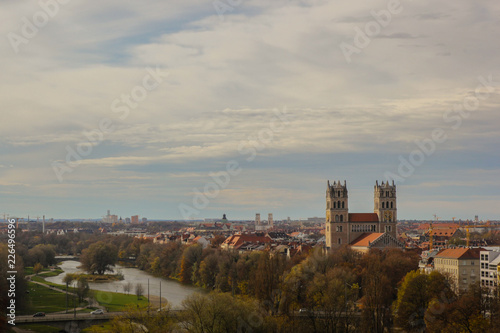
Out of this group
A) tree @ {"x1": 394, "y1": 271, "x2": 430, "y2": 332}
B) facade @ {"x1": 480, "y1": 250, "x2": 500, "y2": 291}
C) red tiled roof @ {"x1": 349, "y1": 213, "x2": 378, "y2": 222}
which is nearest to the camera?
tree @ {"x1": 394, "y1": 271, "x2": 430, "y2": 332}

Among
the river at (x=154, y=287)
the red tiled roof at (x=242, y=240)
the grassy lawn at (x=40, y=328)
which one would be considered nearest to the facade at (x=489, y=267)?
the river at (x=154, y=287)

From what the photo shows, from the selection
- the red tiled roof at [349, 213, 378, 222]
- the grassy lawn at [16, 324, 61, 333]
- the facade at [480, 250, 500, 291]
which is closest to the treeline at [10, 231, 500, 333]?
the facade at [480, 250, 500, 291]

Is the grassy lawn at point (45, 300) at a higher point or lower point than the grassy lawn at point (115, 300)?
higher

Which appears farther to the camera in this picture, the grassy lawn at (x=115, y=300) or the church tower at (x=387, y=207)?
the church tower at (x=387, y=207)

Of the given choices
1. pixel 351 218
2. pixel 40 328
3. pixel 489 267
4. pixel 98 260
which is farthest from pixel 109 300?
pixel 351 218

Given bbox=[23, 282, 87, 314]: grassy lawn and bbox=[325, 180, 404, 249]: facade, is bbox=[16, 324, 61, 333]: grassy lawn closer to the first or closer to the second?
bbox=[23, 282, 87, 314]: grassy lawn

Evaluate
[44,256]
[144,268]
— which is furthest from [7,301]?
[144,268]

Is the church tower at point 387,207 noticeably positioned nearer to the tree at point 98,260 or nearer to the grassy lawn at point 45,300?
the tree at point 98,260

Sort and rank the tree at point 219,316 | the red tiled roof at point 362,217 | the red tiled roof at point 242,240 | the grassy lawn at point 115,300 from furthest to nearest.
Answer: the red tiled roof at point 242,240
the red tiled roof at point 362,217
the grassy lawn at point 115,300
the tree at point 219,316
